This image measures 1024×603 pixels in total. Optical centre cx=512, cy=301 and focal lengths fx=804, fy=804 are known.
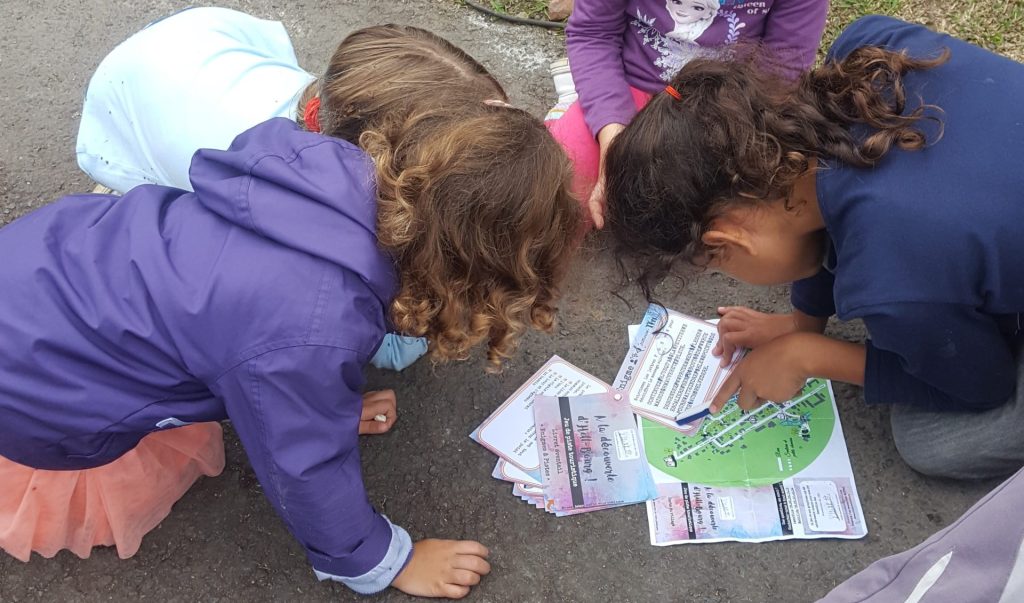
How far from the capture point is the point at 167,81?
1.52m

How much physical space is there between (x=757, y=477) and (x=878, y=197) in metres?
0.63

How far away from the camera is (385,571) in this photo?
1.36 m

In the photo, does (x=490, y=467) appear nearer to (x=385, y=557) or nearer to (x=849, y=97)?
(x=385, y=557)

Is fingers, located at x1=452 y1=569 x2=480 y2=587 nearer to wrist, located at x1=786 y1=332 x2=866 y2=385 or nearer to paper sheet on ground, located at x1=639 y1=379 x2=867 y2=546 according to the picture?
paper sheet on ground, located at x1=639 y1=379 x2=867 y2=546

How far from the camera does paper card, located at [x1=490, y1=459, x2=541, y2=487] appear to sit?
5.08 feet

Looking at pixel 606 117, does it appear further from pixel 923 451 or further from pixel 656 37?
pixel 923 451

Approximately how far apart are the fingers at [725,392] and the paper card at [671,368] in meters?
0.02

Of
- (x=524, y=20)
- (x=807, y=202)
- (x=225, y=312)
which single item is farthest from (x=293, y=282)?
(x=524, y=20)

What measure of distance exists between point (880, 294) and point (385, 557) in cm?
88

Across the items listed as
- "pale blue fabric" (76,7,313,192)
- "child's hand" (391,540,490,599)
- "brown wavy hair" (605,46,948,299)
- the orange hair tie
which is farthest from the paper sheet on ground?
"pale blue fabric" (76,7,313,192)

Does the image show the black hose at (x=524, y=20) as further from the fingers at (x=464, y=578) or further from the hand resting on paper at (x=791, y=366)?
the fingers at (x=464, y=578)

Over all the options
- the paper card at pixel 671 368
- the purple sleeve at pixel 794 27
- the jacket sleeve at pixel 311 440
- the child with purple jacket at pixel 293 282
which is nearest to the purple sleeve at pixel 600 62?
the purple sleeve at pixel 794 27

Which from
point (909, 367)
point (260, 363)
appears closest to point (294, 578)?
point (260, 363)

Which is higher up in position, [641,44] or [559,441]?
[641,44]
